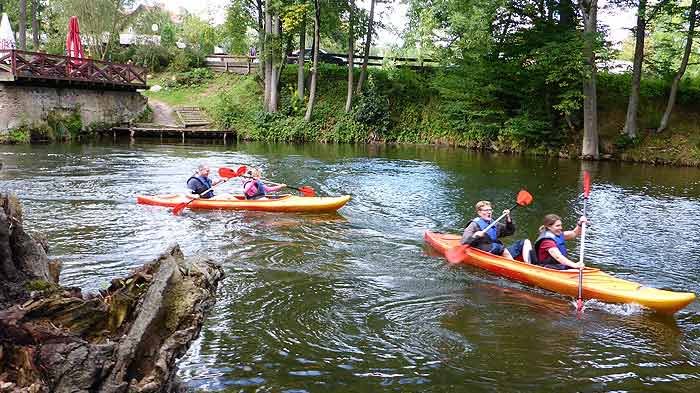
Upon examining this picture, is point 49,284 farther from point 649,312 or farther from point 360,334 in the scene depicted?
point 649,312

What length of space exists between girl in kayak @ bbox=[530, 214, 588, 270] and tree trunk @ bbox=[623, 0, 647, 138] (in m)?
14.6

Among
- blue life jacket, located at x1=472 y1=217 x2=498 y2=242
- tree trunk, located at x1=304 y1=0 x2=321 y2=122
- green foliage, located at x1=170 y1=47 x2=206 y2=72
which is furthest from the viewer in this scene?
green foliage, located at x1=170 y1=47 x2=206 y2=72

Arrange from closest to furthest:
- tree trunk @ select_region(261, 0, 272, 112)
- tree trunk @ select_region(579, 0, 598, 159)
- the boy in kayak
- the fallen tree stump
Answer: the fallen tree stump
the boy in kayak
tree trunk @ select_region(579, 0, 598, 159)
tree trunk @ select_region(261, 0, 272, 112)

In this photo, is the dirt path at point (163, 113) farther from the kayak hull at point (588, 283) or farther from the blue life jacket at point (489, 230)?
the kayak hull at point (588, 283)

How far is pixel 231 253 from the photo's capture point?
8.93m

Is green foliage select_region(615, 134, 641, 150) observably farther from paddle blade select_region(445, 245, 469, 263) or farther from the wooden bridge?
the wooden bridge

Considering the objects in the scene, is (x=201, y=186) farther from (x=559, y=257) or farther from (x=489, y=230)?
(x=559, y=257)

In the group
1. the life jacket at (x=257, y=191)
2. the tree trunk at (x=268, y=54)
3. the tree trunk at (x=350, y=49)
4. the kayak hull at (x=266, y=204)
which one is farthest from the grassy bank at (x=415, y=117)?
the life jacket at (x=257, y=191)

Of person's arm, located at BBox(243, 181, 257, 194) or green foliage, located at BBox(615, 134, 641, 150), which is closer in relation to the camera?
person's arm, located at BBox(243, 181, 257, 194)

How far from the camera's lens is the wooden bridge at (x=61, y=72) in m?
21.1

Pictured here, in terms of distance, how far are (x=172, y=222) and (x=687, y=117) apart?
19685 millimetres

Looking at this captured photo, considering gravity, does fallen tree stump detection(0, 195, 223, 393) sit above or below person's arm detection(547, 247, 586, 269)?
above

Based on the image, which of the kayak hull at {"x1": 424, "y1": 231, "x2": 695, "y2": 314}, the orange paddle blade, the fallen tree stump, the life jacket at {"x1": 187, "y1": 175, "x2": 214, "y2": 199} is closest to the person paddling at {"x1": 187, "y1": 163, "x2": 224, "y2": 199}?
the life jacket at {"x1": 187, "y1": 175, "x2": 214, "y2": 199}

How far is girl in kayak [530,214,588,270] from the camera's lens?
787 cm
